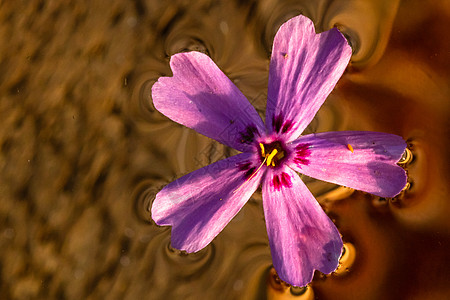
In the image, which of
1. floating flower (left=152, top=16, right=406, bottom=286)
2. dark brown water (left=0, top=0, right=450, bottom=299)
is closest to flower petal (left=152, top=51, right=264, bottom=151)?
floating flower (left=152, top=16, right=406, bottom=286)

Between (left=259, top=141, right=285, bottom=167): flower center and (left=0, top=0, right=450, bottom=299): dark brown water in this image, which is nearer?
(left=259, top=141, right=285, bottom=167): flower center

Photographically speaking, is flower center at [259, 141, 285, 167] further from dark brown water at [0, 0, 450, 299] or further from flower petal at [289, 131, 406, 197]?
dark brown water at [0, 0, 450, 299]

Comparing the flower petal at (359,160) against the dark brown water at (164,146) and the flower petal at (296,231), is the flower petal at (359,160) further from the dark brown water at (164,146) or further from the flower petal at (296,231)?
the dark brown water at (164,146)

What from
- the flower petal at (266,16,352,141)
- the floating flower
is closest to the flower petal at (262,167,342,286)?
the floating flower

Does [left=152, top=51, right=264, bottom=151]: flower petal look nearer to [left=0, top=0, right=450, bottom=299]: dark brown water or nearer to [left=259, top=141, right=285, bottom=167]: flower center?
[left=259, top=141, right=285, bottom=167]: flower center

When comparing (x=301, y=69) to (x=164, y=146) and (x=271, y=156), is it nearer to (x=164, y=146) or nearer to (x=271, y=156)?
(x=271, y=156)

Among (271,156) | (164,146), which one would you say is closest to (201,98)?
(271,156)

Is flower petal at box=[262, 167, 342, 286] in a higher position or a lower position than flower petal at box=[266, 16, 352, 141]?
lower

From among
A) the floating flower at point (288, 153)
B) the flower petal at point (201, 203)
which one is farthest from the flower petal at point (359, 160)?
the flower petal at point (201, 203)
